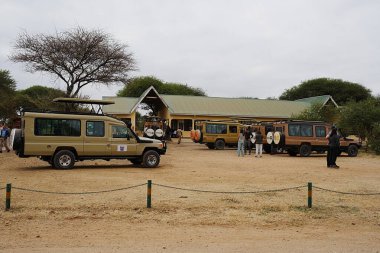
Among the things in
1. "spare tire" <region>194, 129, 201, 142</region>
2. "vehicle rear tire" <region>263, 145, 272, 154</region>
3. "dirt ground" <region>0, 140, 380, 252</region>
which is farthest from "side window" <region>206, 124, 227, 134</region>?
"dirt ground" <region>0, 140, 380, 252</region>

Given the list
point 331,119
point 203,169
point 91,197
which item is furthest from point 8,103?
point 91,197

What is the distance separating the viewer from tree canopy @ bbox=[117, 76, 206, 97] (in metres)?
67.7

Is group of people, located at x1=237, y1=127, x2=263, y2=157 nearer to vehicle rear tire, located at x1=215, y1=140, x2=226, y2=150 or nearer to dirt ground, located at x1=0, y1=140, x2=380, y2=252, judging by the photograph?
vehicle rear tire, located at x1=215, y1=140, x2=226, y2=150

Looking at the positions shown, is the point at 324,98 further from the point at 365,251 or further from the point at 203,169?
the point at 365,251

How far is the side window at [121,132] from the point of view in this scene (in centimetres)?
1717

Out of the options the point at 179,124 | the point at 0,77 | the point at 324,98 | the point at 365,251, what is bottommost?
the point at 365,251

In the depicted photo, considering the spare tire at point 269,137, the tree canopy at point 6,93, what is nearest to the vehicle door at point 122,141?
the spare tire at point 269,137

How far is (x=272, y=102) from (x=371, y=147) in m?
19.4

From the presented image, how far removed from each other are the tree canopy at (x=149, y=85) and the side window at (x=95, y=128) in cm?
4985

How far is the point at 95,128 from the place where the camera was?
16.9 meters

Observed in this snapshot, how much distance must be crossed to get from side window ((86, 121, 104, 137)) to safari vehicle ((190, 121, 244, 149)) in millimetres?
14508

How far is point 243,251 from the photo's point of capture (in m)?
6.71

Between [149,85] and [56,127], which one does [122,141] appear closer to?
[56,127]

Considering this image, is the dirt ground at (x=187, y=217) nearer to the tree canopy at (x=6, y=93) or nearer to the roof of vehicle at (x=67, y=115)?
the roof of vehicle at (x=67, y=115)
